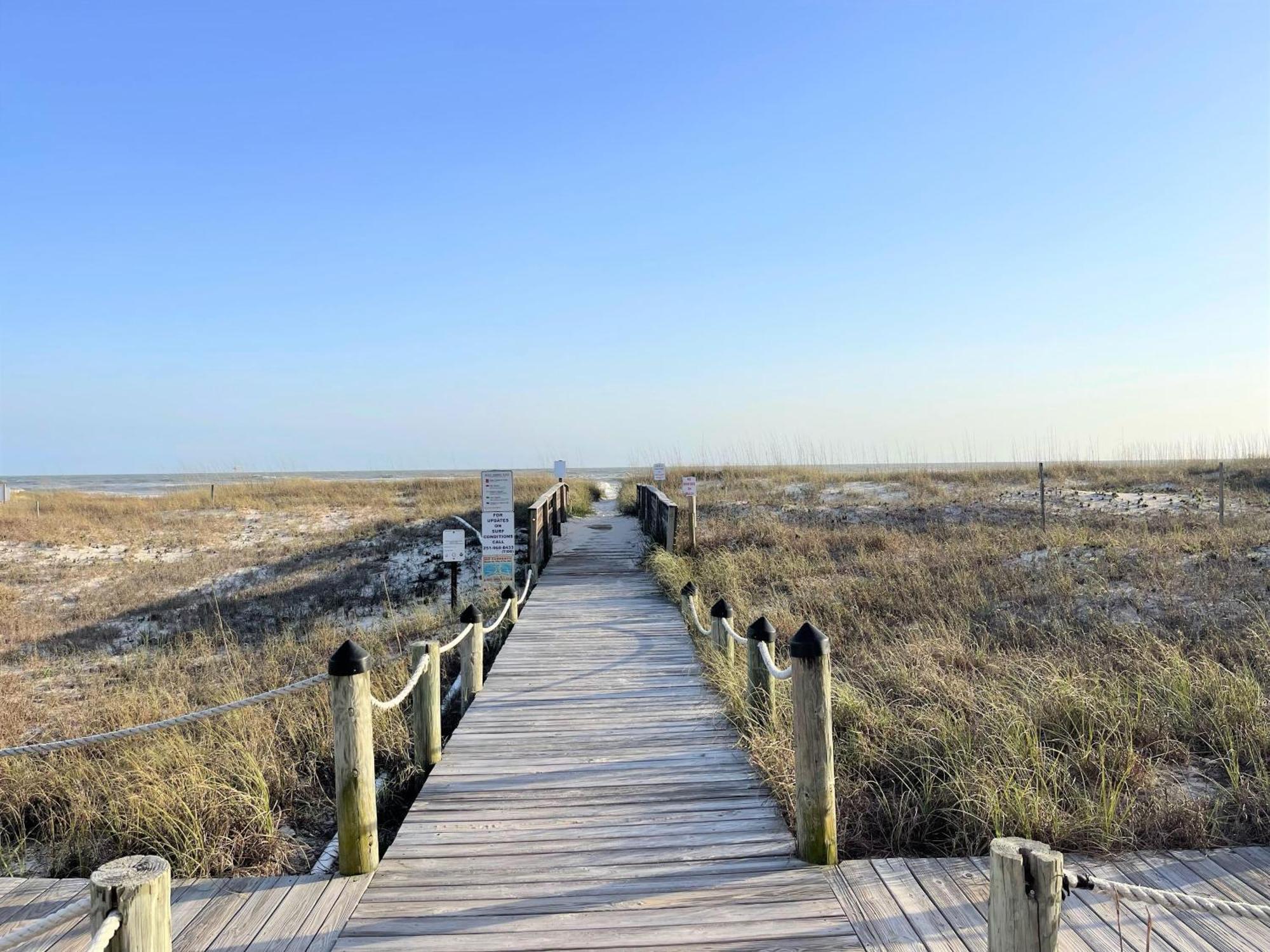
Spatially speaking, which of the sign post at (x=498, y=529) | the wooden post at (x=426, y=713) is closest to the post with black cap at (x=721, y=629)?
the wooden post at (x=426, y=713)

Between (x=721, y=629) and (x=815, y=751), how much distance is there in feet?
11.0

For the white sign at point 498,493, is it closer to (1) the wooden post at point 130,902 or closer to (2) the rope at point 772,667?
(2) the rope at point 772,667

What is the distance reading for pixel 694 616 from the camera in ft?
25.9

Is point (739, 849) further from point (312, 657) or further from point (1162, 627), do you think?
point (312, 657)

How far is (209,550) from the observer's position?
18562mm

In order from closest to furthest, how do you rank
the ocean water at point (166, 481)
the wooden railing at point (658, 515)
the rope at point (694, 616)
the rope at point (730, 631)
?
the rope at point (730, 631) < the rope at point (694, 616) < the wooden railing at point (658, 515) < the ocean water at point (166, 481)

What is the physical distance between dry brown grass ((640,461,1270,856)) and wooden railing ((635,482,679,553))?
70cm

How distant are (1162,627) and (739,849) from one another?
20.4 feet

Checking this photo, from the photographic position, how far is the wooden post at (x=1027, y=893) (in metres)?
2.07

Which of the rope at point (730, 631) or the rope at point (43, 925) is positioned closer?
the rope at point (43, 925)

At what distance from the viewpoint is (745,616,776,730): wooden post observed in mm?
4945

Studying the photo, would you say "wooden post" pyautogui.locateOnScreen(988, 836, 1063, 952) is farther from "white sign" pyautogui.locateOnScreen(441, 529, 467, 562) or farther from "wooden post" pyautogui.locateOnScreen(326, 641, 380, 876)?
"white sign" pyautogui.locateOnScreen(441, 529, 467, 562)

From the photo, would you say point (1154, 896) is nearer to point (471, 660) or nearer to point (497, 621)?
point (471, 660)

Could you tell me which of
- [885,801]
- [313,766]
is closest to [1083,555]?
[885,801]
